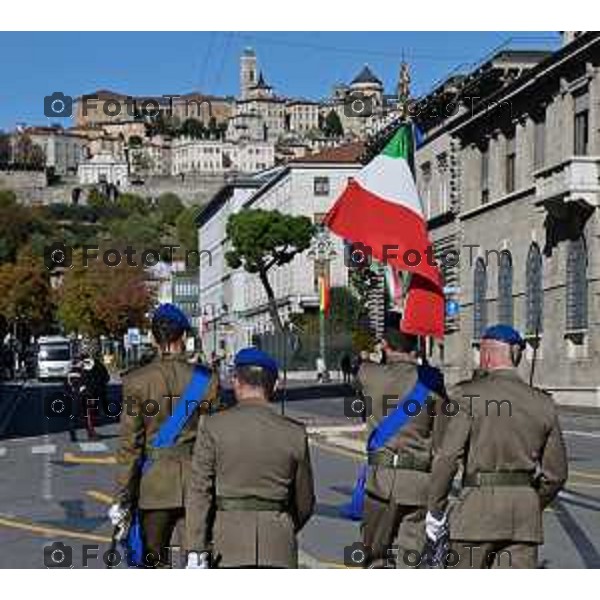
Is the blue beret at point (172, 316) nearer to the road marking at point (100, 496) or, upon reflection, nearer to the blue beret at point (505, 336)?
the blue beret at point (505, 336)

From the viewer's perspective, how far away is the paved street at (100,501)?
44.6 feet

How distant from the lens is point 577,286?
48.5m

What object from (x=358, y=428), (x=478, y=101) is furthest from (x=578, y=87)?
(x=358, y=428)

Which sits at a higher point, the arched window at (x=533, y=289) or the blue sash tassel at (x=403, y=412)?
the arched window at (x=533, y=289)

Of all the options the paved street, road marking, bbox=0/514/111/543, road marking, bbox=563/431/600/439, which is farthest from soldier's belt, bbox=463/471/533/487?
road marking, bbox=563/431/600/439

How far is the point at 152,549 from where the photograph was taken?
8.86 metres

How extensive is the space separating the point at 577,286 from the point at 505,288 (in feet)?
27.6

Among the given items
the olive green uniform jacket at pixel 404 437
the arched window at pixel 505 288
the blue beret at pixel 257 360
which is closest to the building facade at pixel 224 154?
the arched window at pixel 505 288

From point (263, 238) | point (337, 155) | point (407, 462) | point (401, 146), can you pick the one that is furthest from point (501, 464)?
point (337, 155)

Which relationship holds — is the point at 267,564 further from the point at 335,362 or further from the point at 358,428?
the point at 335,362

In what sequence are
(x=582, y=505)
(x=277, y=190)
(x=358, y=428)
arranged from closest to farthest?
(x=582, y=505) → (x=358, y=428) → (x=277, y=190)

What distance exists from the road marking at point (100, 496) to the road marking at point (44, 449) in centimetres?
860

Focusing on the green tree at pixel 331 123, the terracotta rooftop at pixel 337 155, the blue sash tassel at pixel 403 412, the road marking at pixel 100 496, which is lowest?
the road marking at pixel 100 496
